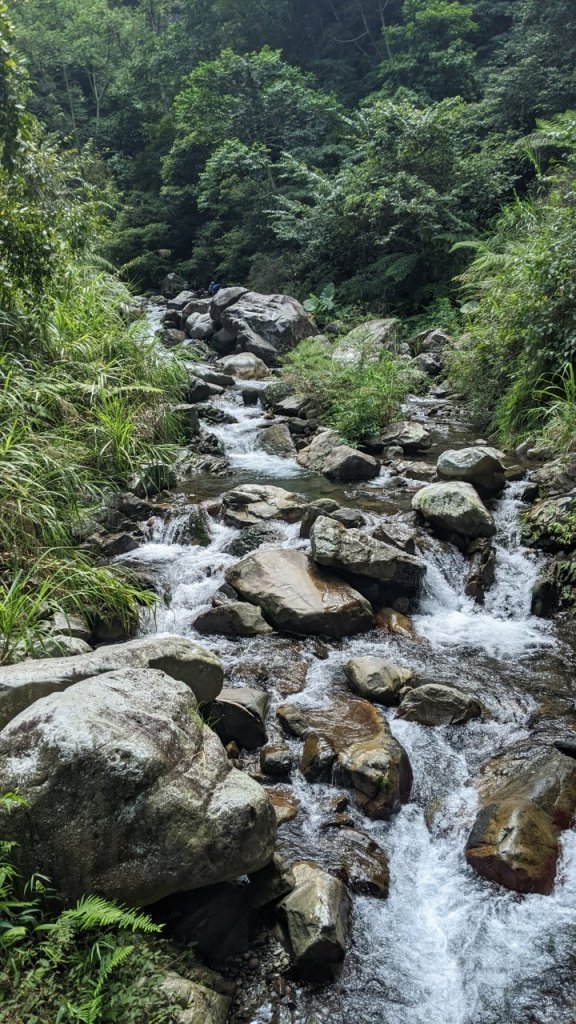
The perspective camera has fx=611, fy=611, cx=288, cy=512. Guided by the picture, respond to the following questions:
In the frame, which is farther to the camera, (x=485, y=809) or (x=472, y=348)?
(x=472, y=348)

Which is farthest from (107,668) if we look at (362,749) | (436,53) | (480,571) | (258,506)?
(436,53)

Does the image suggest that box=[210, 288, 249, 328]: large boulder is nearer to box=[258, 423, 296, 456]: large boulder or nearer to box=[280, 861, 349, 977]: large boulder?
box=[258, 423, 296, 456]: large boulder

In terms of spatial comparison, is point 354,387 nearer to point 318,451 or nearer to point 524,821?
point 318,451

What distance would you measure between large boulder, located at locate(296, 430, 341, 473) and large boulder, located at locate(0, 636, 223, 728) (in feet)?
18.6

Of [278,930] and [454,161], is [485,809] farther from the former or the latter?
[454,161]

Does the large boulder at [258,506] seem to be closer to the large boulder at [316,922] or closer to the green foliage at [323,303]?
the large boulder at [316,922]

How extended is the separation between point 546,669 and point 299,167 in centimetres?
1761

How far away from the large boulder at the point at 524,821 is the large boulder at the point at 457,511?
119 inches

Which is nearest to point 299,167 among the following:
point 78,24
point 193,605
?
point 193,605

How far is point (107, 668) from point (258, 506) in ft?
13.8

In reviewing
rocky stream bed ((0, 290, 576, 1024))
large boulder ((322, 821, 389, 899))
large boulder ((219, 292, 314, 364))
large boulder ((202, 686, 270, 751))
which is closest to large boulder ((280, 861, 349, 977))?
rocky stream bed ((0, 290, 576, 1024))

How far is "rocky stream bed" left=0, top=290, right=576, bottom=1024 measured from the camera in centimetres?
272

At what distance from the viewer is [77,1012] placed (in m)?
2.06

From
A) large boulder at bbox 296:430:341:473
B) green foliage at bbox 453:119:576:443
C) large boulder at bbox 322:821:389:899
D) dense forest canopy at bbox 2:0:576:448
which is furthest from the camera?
large boulder at bbox 296:430:341:473
